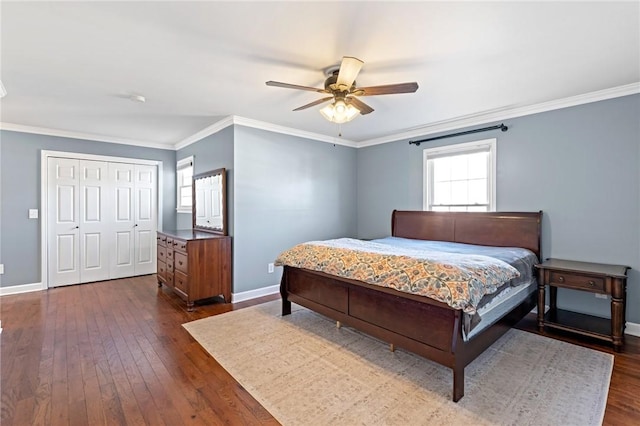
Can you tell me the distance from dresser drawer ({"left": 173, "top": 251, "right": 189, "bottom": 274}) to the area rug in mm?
903

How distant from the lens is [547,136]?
3520mm

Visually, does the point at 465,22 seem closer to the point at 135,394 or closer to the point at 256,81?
the point at 256,81

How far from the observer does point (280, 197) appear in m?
4.59

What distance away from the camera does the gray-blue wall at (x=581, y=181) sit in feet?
9.89

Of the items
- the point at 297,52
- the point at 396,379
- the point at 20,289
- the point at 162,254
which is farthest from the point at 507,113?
the point at 20,289

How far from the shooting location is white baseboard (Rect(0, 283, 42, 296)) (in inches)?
172

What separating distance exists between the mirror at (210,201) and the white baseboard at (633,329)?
4609 millimetres

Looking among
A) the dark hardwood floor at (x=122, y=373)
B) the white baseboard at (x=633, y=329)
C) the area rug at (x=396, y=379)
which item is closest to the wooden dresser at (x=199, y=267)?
the dark hardwood floor at (x=122, y=373)

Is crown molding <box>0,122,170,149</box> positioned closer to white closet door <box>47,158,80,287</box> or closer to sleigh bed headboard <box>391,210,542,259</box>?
white closet door <box>47,158,80,287</box>

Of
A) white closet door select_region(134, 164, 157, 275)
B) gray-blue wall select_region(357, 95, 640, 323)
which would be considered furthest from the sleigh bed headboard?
white closet door select_region(134, 164, 157, 275)

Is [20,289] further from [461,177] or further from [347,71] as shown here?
[461,177]

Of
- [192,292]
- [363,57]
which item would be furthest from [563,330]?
[192,292]

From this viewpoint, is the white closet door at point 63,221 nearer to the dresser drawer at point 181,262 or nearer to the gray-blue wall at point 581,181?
the dresser drawer at point 181,262

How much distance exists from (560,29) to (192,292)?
4.26 m
